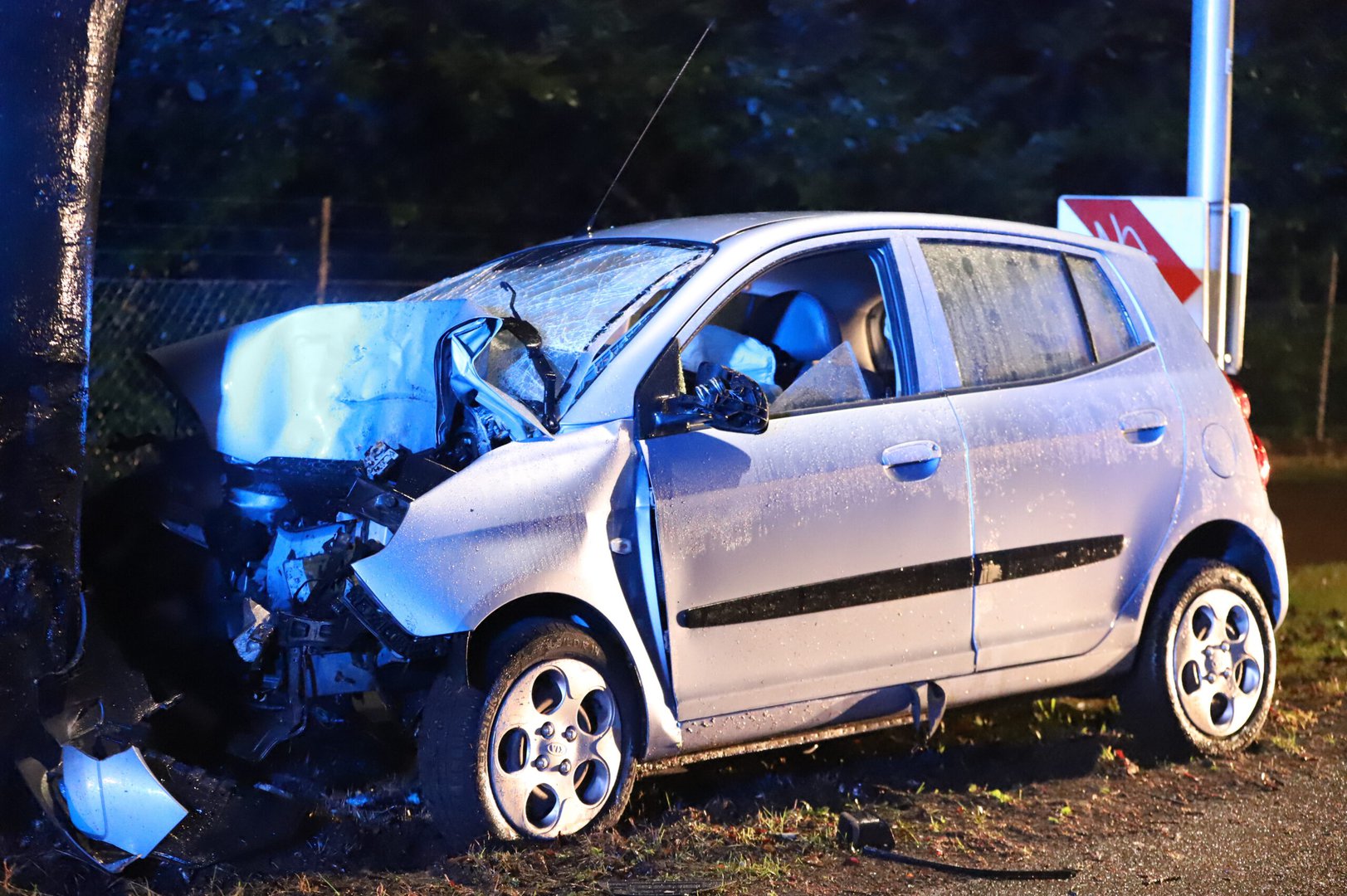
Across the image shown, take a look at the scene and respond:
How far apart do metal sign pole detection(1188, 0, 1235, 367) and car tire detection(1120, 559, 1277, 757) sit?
2.11 metres

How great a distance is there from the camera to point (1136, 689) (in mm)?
5961

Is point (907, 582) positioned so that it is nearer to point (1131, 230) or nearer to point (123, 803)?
point (123, 803)

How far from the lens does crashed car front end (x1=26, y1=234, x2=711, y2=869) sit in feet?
14.7

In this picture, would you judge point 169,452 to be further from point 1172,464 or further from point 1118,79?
point 1118,79

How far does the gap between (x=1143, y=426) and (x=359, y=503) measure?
2844 mm

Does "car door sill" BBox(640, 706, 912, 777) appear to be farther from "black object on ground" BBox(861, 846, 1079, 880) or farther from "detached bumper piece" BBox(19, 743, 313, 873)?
"detached bumper piece" BBox(19, 743, 313, 873)

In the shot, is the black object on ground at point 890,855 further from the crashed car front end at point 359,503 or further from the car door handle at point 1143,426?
the car door handle at point 1143,426

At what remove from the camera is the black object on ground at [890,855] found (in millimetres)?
4754

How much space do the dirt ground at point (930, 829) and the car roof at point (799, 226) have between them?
1.71 m

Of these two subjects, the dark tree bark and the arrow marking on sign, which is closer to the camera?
the dark tree bark

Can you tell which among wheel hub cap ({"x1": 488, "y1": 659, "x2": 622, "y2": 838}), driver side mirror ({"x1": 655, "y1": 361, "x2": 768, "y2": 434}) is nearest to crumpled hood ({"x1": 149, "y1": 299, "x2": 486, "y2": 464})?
driver side mirror ({"x1": 655, "y1": 361, "x2": 768, "y2": 434})

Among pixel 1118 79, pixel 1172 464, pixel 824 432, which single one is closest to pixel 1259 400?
pixel 1118 79

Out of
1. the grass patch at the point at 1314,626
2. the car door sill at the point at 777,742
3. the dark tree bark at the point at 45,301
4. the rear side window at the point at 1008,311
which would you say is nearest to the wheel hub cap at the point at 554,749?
the car door sill at the point at 777,742

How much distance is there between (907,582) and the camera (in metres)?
5.23
